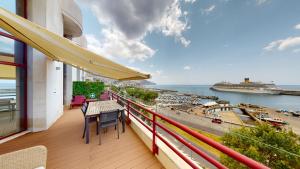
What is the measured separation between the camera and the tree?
7844 millimetres

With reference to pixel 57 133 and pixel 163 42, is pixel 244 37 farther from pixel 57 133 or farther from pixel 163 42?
pixel 57 133

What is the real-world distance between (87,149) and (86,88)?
8.52m

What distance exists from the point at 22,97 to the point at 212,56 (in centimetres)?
5940

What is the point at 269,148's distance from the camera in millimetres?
8141

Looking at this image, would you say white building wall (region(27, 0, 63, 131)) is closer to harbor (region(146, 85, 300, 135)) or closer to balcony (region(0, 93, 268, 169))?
balcony (region(0, 93, 268, 169))

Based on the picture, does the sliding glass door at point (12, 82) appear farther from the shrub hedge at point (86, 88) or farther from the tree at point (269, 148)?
the tree at point (269, 148)

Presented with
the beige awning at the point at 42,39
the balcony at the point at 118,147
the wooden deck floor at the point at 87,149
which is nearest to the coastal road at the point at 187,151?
the balcony at the point at 118,147

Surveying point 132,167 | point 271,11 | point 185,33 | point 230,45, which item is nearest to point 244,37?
point 230,45

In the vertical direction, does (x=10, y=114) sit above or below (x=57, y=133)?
above

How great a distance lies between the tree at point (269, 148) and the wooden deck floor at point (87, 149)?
6937 millimetres

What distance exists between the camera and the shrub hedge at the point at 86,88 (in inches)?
385

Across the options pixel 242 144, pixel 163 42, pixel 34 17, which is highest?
pixel 163 42

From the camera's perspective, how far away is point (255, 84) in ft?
262

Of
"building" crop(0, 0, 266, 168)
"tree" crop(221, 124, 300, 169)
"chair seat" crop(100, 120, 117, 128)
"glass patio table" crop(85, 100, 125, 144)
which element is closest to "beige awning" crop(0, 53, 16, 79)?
"building" crop(0, 0, 266, 168)
